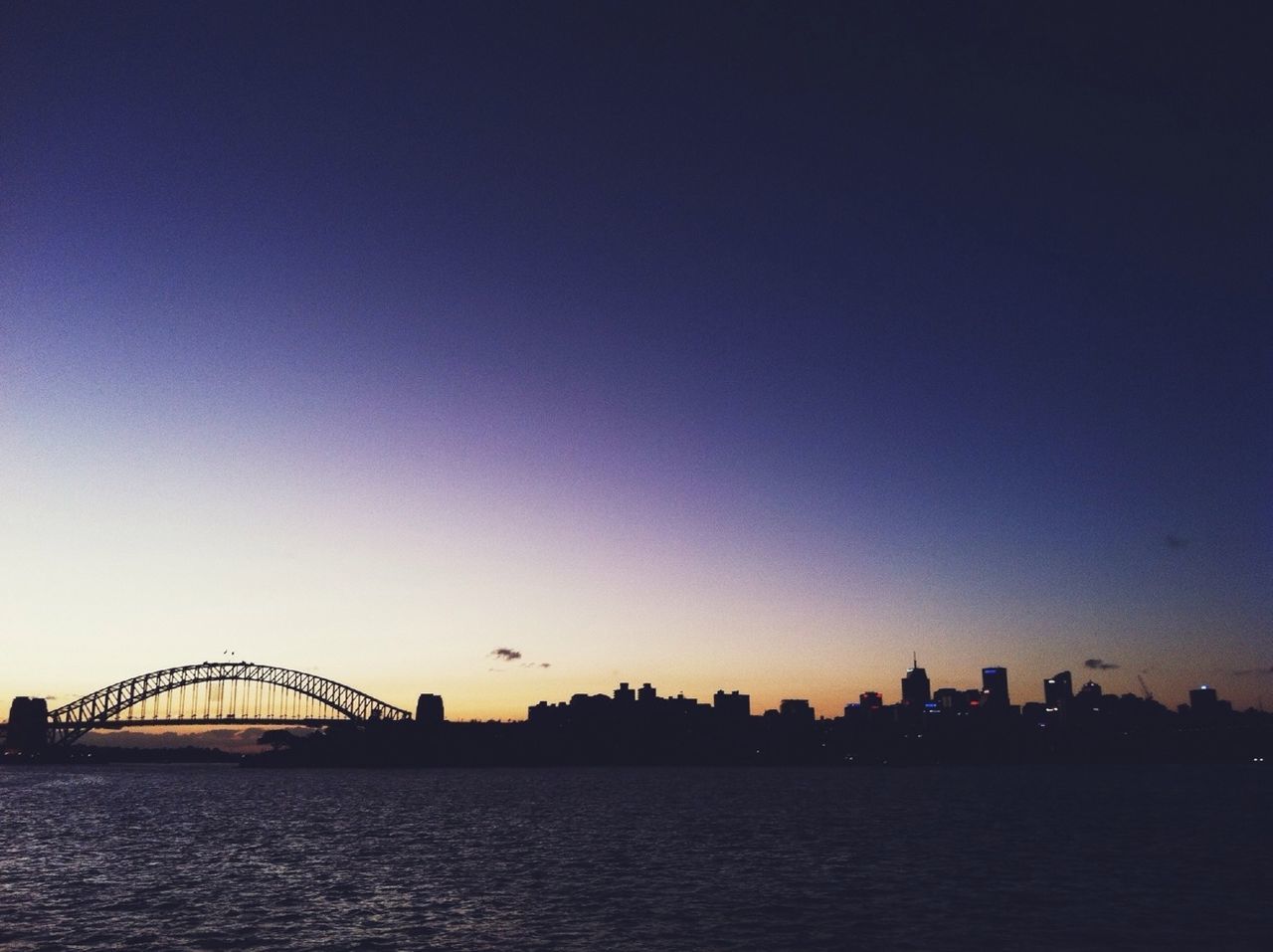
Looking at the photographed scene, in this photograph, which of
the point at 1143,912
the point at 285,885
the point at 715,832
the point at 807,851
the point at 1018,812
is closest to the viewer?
the point at 1143,912

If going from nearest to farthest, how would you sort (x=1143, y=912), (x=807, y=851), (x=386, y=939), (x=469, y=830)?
(x=386, y=939)
(x=1143, y=912)
(x=807, y=851)
(x=469, y=830)

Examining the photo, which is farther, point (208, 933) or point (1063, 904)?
point (1063, 904)

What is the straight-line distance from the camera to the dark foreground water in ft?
135

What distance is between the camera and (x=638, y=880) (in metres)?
57.1

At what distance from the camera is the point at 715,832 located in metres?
88.5

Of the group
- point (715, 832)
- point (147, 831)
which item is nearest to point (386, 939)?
point (715, 832)

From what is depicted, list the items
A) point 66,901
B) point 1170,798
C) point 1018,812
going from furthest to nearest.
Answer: point 1170,798, point 1018,812, point 66,901

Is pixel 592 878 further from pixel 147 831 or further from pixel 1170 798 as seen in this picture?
pixel 1170 798

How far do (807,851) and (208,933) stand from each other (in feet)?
147

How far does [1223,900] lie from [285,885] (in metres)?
52.3

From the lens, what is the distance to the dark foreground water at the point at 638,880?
135 ft

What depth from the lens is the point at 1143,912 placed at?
4684 cm

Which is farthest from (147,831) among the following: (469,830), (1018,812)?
(1018,812)

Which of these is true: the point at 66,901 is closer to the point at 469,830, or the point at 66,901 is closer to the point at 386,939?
the point at 386,939
